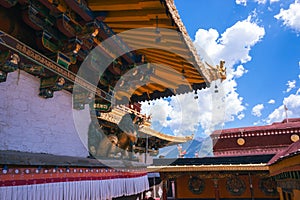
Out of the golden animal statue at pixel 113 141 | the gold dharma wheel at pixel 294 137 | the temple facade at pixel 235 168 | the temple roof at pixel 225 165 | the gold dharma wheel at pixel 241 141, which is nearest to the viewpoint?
the golden animal statue at pixel 113 141

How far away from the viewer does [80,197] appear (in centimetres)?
311

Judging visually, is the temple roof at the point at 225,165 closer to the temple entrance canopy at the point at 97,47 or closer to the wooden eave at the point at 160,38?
the wooden eave at the point at 160,38

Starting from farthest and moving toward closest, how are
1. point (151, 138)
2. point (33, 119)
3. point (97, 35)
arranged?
1. point (151, 138)
2. point (97, 35)
3. point (33, 119)

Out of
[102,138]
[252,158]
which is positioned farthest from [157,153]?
[102,138]

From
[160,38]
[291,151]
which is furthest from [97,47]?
[291,151]

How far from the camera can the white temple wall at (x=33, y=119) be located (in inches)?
125

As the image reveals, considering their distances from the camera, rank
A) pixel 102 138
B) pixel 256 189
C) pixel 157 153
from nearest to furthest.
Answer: pixel 102 138
pixel 256 189
pixel 157 153

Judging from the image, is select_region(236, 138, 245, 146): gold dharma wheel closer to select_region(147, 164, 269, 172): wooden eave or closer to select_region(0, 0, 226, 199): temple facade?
select_region(147, 164, 269, 172): wooden eave

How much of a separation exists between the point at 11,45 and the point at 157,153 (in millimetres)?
15745

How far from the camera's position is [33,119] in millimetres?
3564

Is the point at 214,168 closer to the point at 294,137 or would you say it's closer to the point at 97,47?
the point at 294,137

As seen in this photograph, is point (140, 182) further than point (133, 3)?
Yes

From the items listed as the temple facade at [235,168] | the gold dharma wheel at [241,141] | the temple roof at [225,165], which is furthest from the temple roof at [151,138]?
the gold dharma wheel at [241,141]

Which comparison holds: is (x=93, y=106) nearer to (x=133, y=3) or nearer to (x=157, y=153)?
(x=133, y=3)
